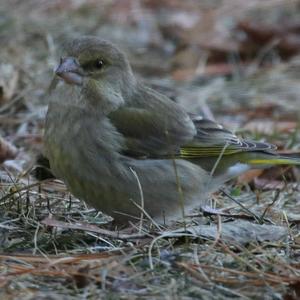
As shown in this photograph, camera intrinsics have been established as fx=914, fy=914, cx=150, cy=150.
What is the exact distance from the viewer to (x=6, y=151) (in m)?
6.30

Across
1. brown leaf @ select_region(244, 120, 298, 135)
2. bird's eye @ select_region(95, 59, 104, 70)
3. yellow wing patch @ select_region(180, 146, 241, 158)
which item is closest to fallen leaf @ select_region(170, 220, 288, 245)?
yellow wing patch @ select_region(180, 146, 241, 158)

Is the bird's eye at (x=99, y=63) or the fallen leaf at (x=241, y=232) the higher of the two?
the bird's eye at (x=99, y=63)

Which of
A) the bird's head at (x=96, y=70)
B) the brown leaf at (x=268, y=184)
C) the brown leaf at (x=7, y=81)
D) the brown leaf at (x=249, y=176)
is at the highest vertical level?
the bird's head at (x=96, y=70)

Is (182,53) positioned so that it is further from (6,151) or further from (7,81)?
(6,151)

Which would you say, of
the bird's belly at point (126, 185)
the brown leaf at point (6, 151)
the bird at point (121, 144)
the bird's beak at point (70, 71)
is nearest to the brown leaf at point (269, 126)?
the bird at point (121, 144)

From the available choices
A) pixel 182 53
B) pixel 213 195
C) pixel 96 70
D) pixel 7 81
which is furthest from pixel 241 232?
pixel 182 53

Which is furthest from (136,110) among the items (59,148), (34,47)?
(34,47)

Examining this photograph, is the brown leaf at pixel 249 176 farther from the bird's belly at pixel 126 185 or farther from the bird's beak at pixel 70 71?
the bird's beak at pixel 70 71

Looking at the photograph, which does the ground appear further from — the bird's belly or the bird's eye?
the bird's eye

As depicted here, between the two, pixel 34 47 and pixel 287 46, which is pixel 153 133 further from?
pixel 287 46

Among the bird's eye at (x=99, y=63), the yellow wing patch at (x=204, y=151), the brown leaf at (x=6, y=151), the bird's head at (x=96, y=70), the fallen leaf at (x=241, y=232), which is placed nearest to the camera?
the fallen leaf at (x=241, y=232)

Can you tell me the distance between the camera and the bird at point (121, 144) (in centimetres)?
487

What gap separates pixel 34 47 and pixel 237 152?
4.05 m

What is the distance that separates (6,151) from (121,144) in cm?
151
